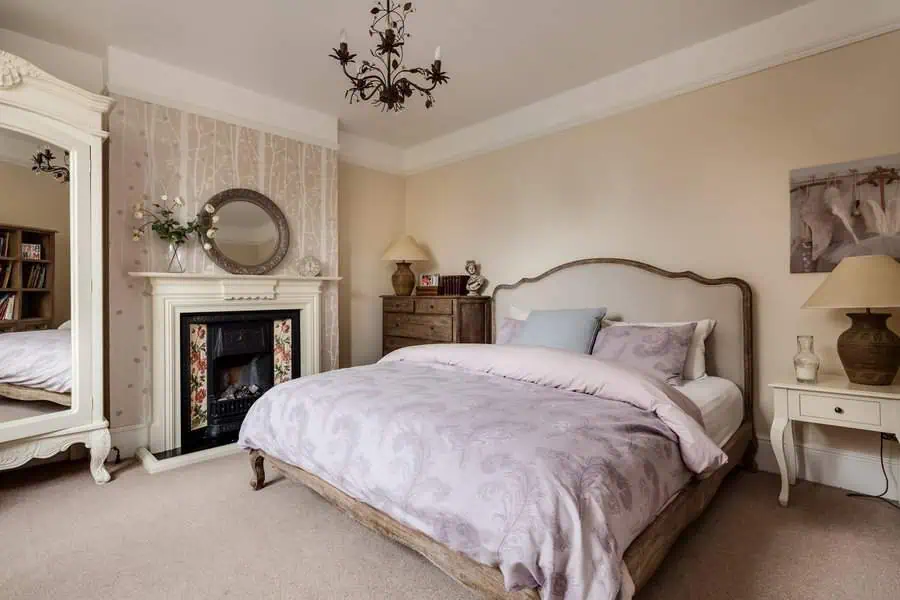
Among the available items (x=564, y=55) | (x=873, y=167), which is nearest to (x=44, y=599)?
(x=564, y=55)

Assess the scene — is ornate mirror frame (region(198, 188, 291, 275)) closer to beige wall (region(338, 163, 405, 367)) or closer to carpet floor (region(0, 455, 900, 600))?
beige wall (region(338, 163, 405, 367))

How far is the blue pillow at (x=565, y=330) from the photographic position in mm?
2857

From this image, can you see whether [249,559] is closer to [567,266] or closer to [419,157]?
[567,266]

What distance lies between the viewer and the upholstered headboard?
9.00 ft

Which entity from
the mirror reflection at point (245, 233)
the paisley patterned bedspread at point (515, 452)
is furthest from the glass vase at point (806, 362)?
the mirror reflection at point (245, 233)

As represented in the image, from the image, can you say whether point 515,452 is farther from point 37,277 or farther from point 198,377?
point 198,377

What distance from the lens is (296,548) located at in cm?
188

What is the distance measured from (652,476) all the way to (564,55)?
2.76 meters

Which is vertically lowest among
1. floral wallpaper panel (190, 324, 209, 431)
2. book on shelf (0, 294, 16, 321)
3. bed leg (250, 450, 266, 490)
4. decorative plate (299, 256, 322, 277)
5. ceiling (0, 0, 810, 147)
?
bed leg (250, 450, 266, 490)

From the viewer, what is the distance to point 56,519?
7.00ft

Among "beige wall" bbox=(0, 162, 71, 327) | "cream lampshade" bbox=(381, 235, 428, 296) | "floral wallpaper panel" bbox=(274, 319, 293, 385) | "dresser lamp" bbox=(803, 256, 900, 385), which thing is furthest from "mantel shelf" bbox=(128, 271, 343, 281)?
"dresser lamp" bbox=(803, 256, 900, 385)

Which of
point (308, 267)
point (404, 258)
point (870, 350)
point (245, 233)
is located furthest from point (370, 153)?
point (870, 350)

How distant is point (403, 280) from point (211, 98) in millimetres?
2194

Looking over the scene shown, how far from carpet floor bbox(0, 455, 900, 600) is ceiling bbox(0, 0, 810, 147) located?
2.71 metres
